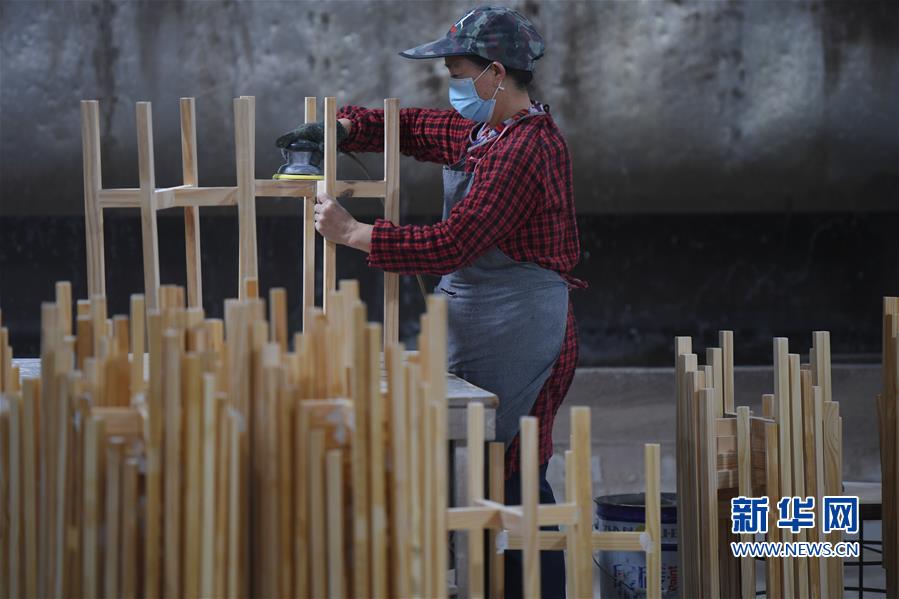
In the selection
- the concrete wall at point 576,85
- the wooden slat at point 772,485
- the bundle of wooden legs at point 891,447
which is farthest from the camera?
the concrete wall at point 576,85

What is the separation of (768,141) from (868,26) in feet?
2.46

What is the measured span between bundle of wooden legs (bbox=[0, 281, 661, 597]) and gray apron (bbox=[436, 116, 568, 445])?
0.86m

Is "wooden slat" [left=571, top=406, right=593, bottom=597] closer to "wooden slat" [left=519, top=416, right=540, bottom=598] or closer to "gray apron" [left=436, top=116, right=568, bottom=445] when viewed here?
"wooden slat" [left=519, top=416, right=540, bottom=598]

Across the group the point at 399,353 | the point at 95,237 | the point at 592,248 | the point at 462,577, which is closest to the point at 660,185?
the point at 592,248

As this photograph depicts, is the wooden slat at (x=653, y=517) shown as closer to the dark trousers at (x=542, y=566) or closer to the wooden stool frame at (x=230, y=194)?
the dark trousers at (x=542, y=566)

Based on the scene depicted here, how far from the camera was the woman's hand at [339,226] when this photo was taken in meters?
2.86

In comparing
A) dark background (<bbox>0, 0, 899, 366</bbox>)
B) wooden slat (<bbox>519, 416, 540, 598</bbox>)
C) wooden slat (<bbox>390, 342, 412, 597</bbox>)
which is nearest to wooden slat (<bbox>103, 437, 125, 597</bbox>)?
wooden slat (<bbox>390, 342, 412, 597</bbox>)

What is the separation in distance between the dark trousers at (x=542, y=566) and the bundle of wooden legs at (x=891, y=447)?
0.78 m

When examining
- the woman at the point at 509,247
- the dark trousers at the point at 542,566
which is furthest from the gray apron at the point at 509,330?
the dark trousers at the point at 542,566

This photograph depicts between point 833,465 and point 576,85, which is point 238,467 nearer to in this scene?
point 833,465

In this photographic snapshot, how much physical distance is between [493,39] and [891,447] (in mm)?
1354

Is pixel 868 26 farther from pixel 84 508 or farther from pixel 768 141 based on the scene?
pixel 84 508

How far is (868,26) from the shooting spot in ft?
20.3

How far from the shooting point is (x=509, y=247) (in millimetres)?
2965
